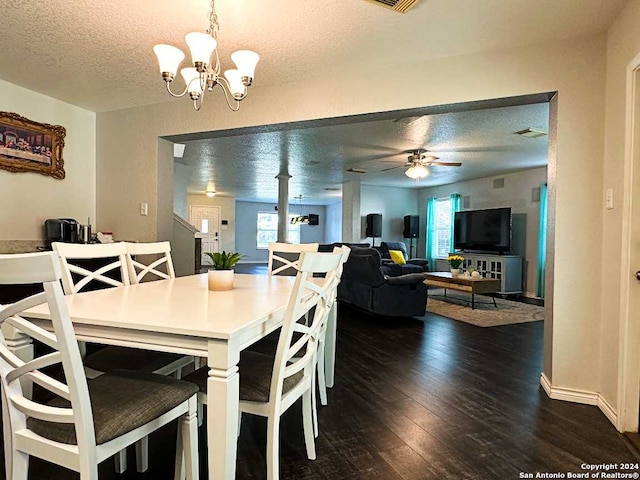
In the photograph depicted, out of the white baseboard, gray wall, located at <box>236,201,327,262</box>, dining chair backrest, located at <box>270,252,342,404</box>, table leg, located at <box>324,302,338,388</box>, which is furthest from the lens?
gray wall, located at <box>236,201,327,262</box>

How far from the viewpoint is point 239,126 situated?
11.4 feet

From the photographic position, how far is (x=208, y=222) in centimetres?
1235

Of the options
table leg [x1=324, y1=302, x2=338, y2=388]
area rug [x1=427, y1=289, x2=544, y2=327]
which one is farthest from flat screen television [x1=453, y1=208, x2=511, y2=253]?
table leg [x1=324, y1=302, x2=338, y2=388]

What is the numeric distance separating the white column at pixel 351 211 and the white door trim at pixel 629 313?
616 centimetres

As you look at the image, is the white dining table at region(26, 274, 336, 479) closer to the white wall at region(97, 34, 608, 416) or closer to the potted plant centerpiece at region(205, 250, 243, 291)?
the potted plant centerpiece at region(205, 250, 243, 291)

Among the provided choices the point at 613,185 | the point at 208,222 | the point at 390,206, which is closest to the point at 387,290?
the point at 613,185

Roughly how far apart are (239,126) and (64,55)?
53.0 inches

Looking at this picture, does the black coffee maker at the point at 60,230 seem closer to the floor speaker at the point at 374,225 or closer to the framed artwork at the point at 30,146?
the framed artwork at the point at 30,146

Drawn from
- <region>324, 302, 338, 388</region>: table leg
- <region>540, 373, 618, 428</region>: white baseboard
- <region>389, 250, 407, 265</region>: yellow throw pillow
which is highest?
<region>389, 250, 407, 265</region>: yellow throw pillow

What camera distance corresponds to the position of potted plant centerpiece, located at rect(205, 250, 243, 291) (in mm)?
2039

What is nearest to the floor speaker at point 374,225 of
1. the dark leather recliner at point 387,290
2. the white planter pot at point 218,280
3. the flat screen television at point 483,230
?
the flat screen television at point 483,230

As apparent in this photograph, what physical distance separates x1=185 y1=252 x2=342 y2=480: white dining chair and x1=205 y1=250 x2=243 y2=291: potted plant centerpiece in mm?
416

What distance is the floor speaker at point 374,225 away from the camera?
9234 millimetres

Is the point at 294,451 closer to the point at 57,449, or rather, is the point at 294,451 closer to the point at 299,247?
the point at 57,449
